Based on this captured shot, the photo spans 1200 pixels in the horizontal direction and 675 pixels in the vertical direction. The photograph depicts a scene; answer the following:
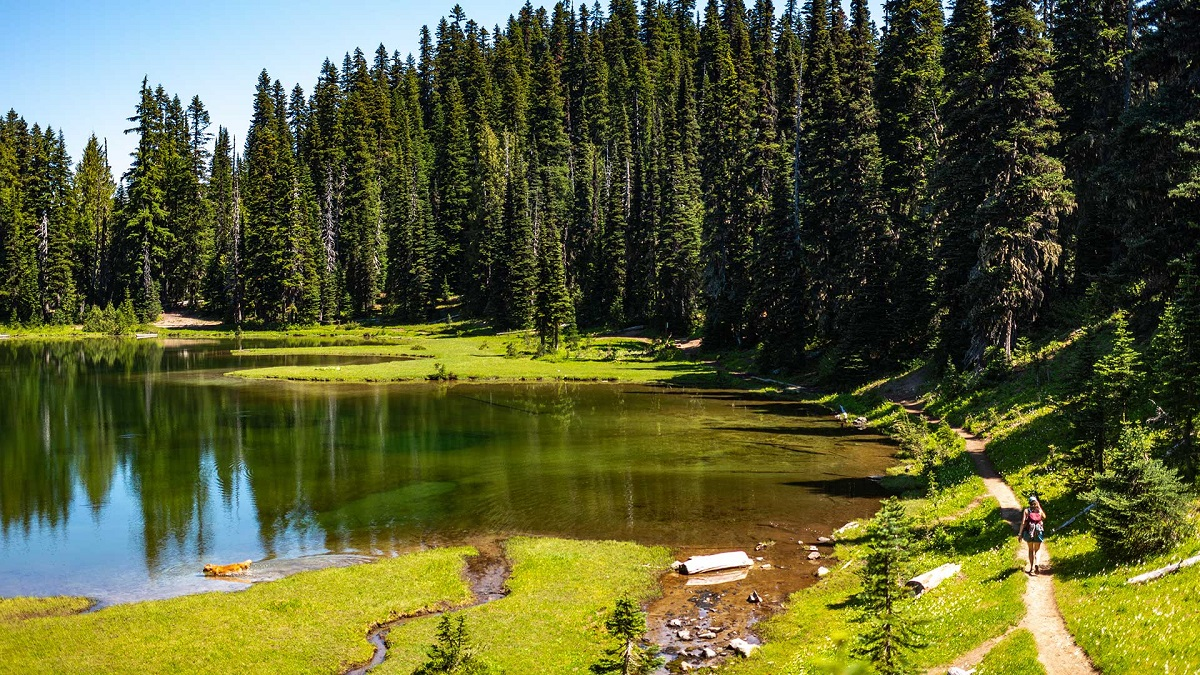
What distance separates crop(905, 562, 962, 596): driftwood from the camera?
1891cm

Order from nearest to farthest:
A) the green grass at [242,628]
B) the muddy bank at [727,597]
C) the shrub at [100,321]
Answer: the green grass at [242,628], the muddy bank at [727,597], the shrub at [100,321]

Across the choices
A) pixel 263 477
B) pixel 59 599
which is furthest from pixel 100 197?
pixel 59 599

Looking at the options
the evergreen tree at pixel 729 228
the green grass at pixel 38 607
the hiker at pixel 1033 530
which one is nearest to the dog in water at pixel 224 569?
the green grass at pixel 38 607

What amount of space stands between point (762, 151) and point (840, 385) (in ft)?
106

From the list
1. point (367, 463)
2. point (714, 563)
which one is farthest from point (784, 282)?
point (714, 563)

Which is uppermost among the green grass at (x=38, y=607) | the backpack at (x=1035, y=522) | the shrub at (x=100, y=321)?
the shrub at (x=100, y=321)

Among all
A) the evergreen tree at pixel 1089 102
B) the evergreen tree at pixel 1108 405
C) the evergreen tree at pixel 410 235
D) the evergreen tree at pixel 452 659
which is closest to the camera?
the evergreen tree at pixel 452 659

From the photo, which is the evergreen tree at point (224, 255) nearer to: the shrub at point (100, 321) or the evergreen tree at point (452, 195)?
the shrub at point (100, 321)

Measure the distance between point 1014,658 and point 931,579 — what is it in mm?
5967

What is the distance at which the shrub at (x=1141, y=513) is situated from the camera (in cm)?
1535

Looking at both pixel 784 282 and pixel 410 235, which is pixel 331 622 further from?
pixel 410 235

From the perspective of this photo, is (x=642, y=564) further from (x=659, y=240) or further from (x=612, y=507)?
(x=659, y=240)

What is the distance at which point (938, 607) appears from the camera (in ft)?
56.3

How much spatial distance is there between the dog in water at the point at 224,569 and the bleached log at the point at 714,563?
1256 centimetres
